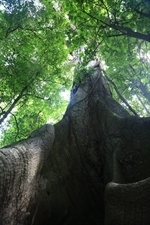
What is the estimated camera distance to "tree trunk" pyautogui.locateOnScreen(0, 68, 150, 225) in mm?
2861

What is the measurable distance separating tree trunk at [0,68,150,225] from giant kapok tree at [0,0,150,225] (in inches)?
0.6

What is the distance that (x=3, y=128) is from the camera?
873cm

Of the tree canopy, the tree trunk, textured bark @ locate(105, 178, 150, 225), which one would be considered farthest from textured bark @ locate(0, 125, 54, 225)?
the tree canopy

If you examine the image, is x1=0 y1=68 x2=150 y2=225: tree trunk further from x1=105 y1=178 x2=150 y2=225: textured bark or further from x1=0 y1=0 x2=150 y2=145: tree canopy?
x1=0 y1=0 x2=150 y2=145: tree canopy

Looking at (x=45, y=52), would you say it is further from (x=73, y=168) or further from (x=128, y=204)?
(x=128, y=204)

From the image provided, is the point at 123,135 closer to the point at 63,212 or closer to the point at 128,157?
the point at 128,157

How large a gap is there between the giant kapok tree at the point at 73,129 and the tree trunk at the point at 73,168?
1 centimetres

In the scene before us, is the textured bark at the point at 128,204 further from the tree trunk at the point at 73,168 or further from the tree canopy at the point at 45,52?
the tree canopy at the point at 45,52

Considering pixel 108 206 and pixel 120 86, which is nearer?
pixel 108 206

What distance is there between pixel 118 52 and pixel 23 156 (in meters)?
4.04

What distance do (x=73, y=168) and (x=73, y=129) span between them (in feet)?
3.13

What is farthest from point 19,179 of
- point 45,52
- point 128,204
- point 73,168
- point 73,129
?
point 45,52

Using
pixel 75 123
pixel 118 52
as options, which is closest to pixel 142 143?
pixel 75 123

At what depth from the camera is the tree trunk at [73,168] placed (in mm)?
2861
